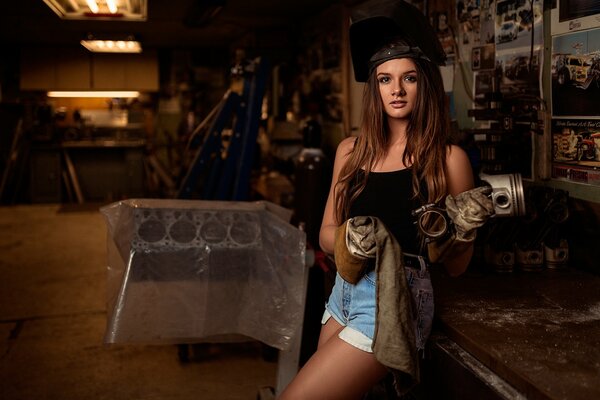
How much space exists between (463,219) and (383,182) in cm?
27

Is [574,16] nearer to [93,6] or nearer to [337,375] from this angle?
[337,375]

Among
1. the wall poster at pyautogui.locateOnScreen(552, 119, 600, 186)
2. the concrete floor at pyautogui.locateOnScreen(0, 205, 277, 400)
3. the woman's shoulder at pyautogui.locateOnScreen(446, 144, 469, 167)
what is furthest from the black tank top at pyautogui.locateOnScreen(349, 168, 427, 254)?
the concrete floor at pyautogui.locateOnScreen(0, 205, 277, 400)

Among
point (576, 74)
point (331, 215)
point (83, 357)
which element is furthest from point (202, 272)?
point (576, 74)

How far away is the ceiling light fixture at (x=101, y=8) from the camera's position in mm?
4590

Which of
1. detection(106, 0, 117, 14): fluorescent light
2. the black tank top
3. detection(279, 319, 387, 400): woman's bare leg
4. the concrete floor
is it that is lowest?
the concrete floor

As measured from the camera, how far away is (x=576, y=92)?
2.30 metres

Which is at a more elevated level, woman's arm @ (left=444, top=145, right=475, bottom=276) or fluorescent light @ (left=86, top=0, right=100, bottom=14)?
fluorescent light @ (left=86, top=0, right=100, bottom=14)

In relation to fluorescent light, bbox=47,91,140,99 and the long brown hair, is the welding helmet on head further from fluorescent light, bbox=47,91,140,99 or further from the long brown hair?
fluorescent light, bbox=47,91,140,99

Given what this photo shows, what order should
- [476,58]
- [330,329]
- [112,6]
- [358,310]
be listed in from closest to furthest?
[358,310] → [330,329] → [476,58] → [112,6]

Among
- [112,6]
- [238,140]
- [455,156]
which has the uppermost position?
[112,6]

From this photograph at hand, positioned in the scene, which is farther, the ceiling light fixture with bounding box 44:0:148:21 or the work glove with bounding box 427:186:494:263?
the ceiling light fixture with bounding box 44:0:148:21

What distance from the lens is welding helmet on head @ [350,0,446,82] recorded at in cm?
163

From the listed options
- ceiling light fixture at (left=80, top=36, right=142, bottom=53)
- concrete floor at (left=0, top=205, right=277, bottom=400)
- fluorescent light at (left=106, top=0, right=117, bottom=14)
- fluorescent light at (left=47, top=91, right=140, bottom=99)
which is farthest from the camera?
fluorescent light at (left=47, top=91, right=140, bottom=99)

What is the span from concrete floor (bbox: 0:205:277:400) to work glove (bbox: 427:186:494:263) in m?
1.75
